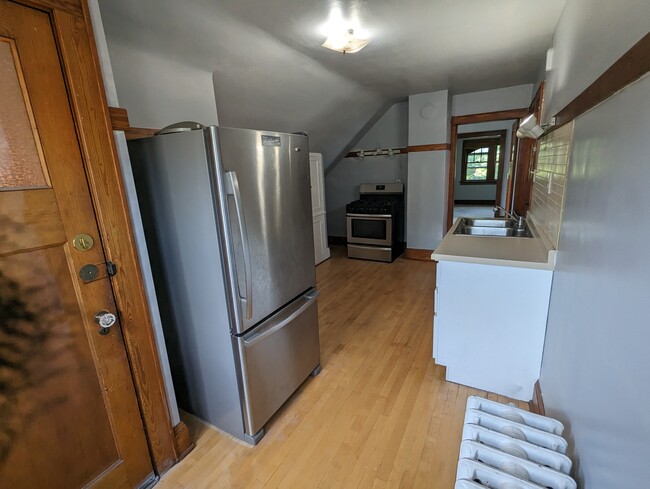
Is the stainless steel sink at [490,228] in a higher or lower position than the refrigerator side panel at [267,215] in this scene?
lower

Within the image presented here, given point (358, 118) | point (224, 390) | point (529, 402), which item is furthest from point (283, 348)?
point (358, 118)

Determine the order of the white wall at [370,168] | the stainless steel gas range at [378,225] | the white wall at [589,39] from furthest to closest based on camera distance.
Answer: the white wall at [370,168], the stainless steel gas range at [378,225], the white wall at [589,39]

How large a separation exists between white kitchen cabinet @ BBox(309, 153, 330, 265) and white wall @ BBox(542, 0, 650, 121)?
9.23 feet

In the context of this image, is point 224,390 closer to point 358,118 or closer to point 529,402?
point 529,402

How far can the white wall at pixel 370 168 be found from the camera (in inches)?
194

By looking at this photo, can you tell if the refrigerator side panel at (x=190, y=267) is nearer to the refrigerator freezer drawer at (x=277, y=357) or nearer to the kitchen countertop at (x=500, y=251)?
the refrigerator freezer drawer at (x=277, y=357)

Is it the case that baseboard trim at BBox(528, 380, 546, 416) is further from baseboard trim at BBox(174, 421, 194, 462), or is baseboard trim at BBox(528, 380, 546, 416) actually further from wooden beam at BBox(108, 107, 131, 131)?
wooden beam at BBox(108, 107, 131, 131)

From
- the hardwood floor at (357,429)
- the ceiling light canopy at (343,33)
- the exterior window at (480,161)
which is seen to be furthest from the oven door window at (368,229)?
the exterior window at (480,161)

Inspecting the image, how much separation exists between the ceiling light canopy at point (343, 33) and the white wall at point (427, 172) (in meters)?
2.20

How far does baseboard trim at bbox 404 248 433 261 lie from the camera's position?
4662 millimetres

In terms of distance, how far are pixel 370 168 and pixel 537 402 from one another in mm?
4305

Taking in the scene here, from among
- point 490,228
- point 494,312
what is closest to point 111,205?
point 494,312

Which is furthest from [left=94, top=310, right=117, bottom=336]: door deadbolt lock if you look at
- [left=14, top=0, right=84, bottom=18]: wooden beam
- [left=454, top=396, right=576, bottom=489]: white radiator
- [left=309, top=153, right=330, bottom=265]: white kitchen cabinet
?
[left=309, top=153, right=330, bottom=265]: white kitchen cabinet

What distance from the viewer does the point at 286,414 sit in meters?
1.84
